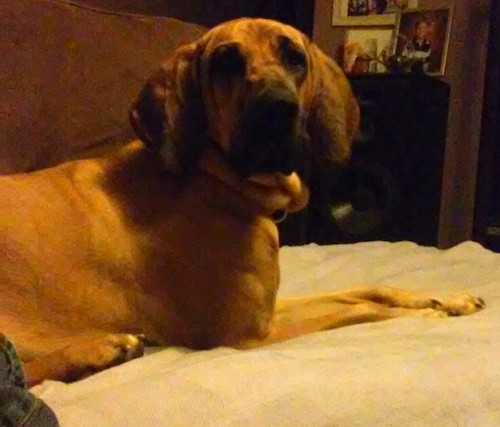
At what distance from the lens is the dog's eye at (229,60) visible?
51.5 inches

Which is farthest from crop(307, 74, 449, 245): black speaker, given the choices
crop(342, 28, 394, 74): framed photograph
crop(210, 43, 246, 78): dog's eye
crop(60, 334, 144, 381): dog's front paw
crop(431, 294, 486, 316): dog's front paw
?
crop(60, 334, 144, 381): dog's front paw

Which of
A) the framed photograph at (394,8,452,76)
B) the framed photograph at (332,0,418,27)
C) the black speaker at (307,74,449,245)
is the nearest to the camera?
the black speaker at (307,74,449,245)

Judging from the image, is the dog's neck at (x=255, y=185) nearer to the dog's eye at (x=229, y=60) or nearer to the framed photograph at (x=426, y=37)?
the dog's eye at (x=229, y=60)

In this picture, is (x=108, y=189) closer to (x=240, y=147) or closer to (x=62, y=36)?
(x=240, y=147)

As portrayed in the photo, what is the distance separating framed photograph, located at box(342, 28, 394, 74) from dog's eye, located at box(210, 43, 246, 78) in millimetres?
1813

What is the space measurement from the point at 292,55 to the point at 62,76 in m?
0.49

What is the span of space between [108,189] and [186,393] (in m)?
0.55

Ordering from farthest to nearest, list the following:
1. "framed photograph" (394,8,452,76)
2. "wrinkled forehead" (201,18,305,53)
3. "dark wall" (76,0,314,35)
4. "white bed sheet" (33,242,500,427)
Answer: "framed photograph" (394,8,452,76)
"dark wall" (76,0,314,35)
"wrinkled forehead" (201,18,305,53)
"white bed sheet" (33,242,500,427)

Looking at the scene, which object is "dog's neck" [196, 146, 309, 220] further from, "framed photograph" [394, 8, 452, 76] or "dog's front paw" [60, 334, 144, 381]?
"framed photograph" [394, 8, 452, 76]

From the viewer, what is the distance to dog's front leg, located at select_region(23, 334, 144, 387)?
107 centimetres

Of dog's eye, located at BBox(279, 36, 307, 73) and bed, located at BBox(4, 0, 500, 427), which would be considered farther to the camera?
dog's eye, located at BBox(279, 36, 307, 73)

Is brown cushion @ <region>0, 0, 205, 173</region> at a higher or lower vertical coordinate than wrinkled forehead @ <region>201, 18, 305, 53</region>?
lower

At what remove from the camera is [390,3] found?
312 cm

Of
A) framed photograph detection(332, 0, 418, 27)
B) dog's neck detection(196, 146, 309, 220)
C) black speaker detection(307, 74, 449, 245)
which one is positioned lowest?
black speaker detection(307, 74, 449, 245)
